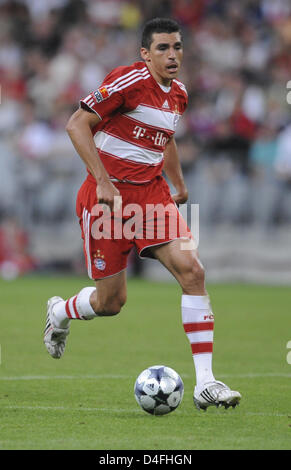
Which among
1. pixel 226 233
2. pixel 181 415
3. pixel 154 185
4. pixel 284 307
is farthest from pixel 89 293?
pixel 226 233

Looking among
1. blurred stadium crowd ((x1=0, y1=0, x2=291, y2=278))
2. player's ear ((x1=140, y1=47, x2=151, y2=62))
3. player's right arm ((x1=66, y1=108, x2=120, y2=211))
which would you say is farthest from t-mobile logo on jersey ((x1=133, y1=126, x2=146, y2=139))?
blurred stadium crowd ((x1=0, y1=0, x2=291, y2=278))

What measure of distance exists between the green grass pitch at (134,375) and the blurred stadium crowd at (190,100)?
2726 mm

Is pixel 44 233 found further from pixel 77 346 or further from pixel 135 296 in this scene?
pixel 77 346

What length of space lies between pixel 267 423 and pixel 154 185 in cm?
202

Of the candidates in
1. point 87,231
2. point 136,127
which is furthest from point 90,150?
point 87,231

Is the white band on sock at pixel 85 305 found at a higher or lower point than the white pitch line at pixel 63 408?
higher

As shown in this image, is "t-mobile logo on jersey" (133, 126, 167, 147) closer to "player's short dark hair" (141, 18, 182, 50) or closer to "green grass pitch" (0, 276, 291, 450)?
"player's short dark hair" (141, 18, 182, 50)

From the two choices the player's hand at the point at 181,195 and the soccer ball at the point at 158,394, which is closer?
the soccer ball at the point at 158,394

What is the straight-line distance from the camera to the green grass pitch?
5250mm

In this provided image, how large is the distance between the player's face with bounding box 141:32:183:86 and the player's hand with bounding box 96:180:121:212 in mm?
1021

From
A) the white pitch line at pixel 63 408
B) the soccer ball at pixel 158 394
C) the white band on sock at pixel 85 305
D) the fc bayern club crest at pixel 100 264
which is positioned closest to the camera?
the soccer ball at pixel 158 394

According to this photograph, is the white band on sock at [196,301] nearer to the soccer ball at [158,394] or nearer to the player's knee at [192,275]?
the player's knee at [192,275]

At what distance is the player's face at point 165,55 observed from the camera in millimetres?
6680

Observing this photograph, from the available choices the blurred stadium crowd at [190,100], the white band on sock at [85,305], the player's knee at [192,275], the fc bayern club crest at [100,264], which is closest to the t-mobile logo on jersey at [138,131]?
the fc bayern club crest at [100,264]
